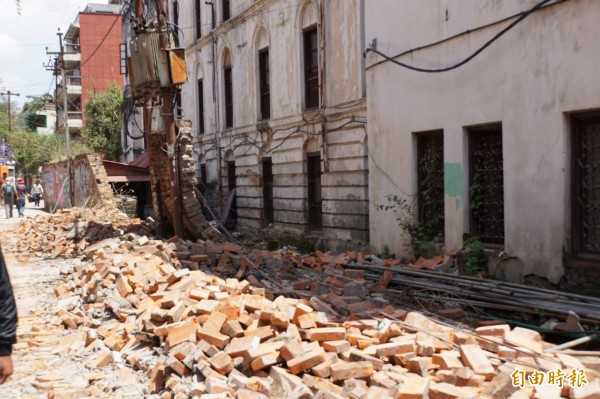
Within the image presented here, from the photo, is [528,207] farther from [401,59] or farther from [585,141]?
[401,59]

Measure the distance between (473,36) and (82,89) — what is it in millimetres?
50331

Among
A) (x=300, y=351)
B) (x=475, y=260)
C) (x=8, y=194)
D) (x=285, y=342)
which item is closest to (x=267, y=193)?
Result: (x=475, y=260)

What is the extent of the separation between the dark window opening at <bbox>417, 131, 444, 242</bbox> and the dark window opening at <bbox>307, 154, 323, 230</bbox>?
537 centimetres

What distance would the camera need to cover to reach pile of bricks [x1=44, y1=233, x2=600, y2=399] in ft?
16.4

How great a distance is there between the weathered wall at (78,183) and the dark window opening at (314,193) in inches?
407

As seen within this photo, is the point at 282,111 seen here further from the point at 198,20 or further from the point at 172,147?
the point at 198,20

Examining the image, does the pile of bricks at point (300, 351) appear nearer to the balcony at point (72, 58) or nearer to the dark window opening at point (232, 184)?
the dark window opening at point (232, 184)

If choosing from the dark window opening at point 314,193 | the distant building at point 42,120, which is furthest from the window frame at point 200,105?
the distant building at point 42,120

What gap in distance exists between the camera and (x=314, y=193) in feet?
57.1

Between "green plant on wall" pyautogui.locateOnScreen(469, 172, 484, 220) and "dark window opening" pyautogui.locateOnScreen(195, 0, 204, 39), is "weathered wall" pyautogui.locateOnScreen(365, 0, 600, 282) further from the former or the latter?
"dark window opening" pyautogui.locateOnScreen(195, 0, 204, 39)

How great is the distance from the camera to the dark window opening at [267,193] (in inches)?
798

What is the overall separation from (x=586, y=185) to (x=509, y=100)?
69.4 inches

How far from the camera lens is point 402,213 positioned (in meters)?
12.3

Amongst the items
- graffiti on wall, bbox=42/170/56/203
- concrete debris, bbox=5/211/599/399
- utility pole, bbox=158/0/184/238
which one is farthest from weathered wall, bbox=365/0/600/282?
graffiti on wall, bbox=42/170/56/203
